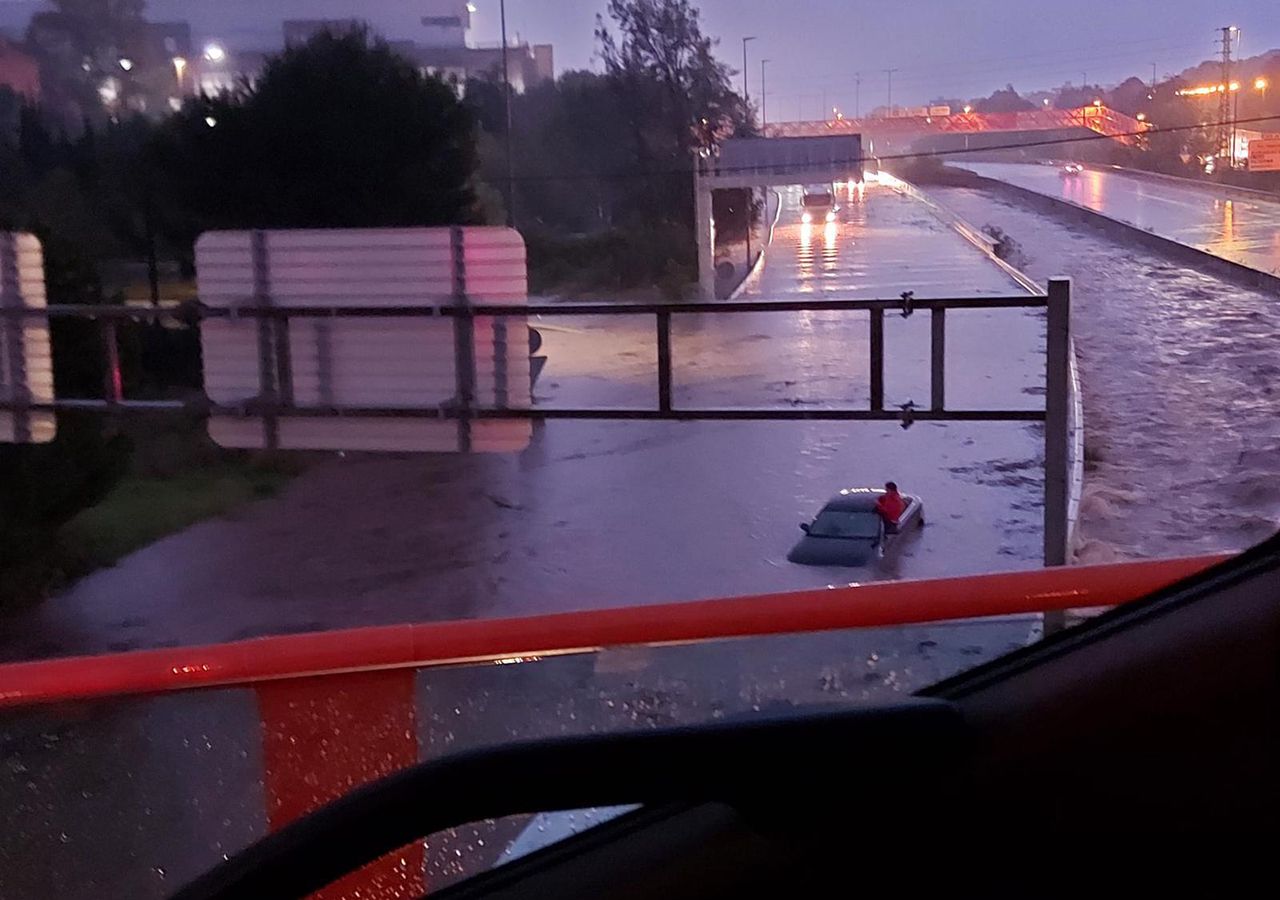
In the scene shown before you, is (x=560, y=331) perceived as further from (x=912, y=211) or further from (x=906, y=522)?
(x=912, y=211)

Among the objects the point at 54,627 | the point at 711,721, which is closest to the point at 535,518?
the point at 54,627

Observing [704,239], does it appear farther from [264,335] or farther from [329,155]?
[264,335]

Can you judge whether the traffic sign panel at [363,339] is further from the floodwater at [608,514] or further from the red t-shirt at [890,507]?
the red t-shirt at [890,507]

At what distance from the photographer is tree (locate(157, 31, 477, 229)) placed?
794 inches

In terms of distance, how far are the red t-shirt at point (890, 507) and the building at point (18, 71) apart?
79.6 feet

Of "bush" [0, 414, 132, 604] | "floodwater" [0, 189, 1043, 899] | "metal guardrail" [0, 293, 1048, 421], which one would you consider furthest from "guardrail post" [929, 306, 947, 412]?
"bush" [0, 414, 132, 604]

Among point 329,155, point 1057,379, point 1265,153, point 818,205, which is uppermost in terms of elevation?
point 1265,153

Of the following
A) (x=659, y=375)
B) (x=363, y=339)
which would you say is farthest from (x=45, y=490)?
(x=659, y=375)

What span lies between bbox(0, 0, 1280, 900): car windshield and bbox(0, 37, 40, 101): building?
0.35ft

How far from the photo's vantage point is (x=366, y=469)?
1767cm

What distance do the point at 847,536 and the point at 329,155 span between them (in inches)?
446

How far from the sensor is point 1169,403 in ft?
62.6

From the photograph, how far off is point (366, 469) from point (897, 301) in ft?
39.6

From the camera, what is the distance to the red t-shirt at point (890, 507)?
11.1 m
